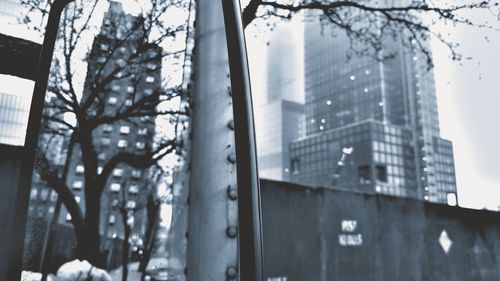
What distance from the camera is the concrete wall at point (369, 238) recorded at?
4.72 meters

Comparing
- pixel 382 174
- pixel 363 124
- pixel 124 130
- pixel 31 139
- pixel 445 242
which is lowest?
pixel 445 242

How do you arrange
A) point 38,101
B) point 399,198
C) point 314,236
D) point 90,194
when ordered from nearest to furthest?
1. point 38,101
2. point 90,194
3. point 314,236
4. point 399,198

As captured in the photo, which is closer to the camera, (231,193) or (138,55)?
(231,193)

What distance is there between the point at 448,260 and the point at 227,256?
6945mm

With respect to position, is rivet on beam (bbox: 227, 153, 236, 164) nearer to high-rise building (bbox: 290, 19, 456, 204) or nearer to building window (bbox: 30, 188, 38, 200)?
building window (bbox: 30, 188, 38, 200)

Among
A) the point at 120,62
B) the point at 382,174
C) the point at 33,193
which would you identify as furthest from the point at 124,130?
the point at 382,174

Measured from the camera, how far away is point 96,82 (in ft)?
11.1

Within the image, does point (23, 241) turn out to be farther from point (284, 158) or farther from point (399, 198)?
point (284, 158)

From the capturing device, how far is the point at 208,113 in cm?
72

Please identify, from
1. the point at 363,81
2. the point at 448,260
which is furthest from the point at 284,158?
the point at 448,260

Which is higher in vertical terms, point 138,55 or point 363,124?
point 363,124

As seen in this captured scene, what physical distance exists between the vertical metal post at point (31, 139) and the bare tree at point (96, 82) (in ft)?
0.17

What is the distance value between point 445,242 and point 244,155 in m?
6.96

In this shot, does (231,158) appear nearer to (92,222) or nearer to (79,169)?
(92,222)
